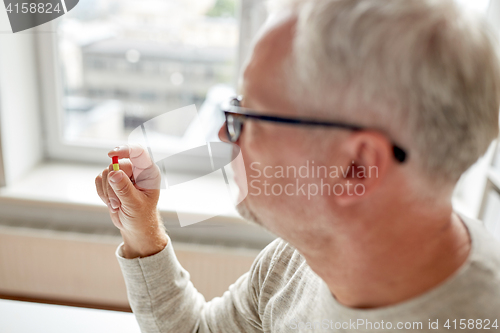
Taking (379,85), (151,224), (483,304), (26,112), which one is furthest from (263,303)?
(26,112)

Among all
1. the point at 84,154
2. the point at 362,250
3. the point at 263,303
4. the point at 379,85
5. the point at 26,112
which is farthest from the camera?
the point at 84,154

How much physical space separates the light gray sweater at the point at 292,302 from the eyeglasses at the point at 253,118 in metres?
0.21

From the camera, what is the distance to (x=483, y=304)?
581 millimetres

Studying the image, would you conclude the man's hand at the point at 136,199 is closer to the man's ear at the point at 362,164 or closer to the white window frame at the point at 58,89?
the man's ear at the point at 362,164

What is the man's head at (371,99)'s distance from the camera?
1.71ft

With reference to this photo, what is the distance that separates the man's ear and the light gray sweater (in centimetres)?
18

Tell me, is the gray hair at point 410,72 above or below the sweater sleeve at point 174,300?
above

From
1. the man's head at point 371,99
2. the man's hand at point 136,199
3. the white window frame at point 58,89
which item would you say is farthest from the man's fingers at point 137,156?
the white window frame at point 58,89

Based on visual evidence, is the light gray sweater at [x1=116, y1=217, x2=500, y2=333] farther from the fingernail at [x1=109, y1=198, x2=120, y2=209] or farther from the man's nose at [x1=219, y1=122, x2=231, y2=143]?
the man's nose at [x1=219, y1=122, x2=231, y2=143]

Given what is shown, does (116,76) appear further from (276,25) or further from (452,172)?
(452,172)

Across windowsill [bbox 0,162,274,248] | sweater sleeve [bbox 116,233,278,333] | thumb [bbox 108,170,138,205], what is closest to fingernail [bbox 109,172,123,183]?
thumb [bbox 108,170,138,205]

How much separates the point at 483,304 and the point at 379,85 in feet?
1.13

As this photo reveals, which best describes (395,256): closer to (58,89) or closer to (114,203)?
(114,203)

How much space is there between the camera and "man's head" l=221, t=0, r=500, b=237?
52 cm
